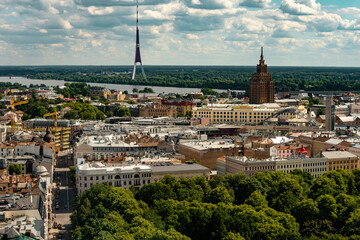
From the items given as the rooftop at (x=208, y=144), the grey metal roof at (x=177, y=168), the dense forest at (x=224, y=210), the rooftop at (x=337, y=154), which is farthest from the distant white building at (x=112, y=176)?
the rooftop at (x=337, y=154)

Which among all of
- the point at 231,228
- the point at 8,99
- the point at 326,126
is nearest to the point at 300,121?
the point at 326,126

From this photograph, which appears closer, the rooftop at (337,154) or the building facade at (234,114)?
the rooftop at (337,154)

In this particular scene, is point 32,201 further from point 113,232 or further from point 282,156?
point 282,156

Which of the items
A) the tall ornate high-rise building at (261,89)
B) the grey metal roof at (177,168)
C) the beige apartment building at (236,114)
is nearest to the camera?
the grey metal roof at (177,168)

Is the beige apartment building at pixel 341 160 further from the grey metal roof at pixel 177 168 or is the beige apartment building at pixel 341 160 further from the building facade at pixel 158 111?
the building facade at pixel 158 111

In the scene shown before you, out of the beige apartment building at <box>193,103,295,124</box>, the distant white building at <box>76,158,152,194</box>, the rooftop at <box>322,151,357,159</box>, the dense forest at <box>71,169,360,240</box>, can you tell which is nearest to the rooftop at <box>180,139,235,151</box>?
the rooftop at <box>322,151,357,159</box>

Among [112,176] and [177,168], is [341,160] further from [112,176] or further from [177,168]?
[112,176]
